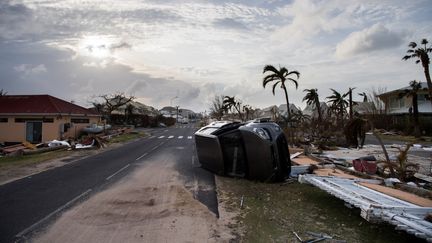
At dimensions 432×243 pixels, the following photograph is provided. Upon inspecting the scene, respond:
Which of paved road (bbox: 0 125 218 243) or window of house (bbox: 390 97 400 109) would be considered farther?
window of house (bbox: 390 97 400 109)

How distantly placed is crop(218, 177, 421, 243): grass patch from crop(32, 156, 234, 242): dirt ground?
0.66m

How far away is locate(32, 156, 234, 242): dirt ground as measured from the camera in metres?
6.46

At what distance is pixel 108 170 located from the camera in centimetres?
1468

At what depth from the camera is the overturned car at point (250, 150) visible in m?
11.0

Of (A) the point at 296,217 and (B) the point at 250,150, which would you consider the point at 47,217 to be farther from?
(B) the point at 250,150

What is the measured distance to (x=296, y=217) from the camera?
24.9 ft

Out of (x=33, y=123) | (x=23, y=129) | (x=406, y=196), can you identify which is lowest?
(x=406, y=196)

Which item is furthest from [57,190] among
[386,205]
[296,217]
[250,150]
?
[386,205]

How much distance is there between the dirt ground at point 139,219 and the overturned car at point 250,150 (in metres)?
2.34

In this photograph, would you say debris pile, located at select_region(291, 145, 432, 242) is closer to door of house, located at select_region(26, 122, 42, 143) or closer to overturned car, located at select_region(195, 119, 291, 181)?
overturned car, located at select_region(195, 119, 291, 181)

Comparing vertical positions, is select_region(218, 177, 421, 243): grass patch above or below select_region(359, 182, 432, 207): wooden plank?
below

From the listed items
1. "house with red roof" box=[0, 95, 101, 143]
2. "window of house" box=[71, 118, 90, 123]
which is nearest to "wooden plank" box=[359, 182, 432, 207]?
"house with red roof" box=[0, 95, 101, 143]

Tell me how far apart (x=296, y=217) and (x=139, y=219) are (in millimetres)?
3245

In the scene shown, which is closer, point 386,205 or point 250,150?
point 386,205
